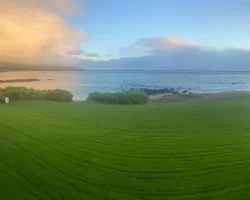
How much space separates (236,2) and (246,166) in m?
2.20

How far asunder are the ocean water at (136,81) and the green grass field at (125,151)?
228mm

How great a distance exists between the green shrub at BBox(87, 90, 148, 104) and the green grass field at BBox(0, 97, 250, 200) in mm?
104

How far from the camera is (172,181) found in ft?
9.27

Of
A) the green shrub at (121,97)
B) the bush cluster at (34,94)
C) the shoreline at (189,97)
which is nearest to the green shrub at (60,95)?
the bush cluster at (34,94)

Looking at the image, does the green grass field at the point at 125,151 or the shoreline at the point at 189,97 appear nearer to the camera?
the green grass field at the point at 125,151

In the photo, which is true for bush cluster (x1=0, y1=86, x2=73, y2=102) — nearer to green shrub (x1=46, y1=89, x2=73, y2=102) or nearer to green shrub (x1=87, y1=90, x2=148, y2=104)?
green shrub (x1=46, y1=89, x2=73, y2=102)

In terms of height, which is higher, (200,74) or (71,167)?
(200,74)

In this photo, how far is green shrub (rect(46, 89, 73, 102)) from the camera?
4.06m

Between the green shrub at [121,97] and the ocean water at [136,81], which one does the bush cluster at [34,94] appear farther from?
the green shrub at [121,97]

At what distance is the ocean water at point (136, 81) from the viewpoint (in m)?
4.04

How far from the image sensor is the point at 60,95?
13.4 feet

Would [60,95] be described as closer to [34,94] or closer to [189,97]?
[34,94]

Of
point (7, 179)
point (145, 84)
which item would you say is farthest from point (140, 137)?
point (7, 179)

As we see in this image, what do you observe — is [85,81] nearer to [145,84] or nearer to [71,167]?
[145,84]
